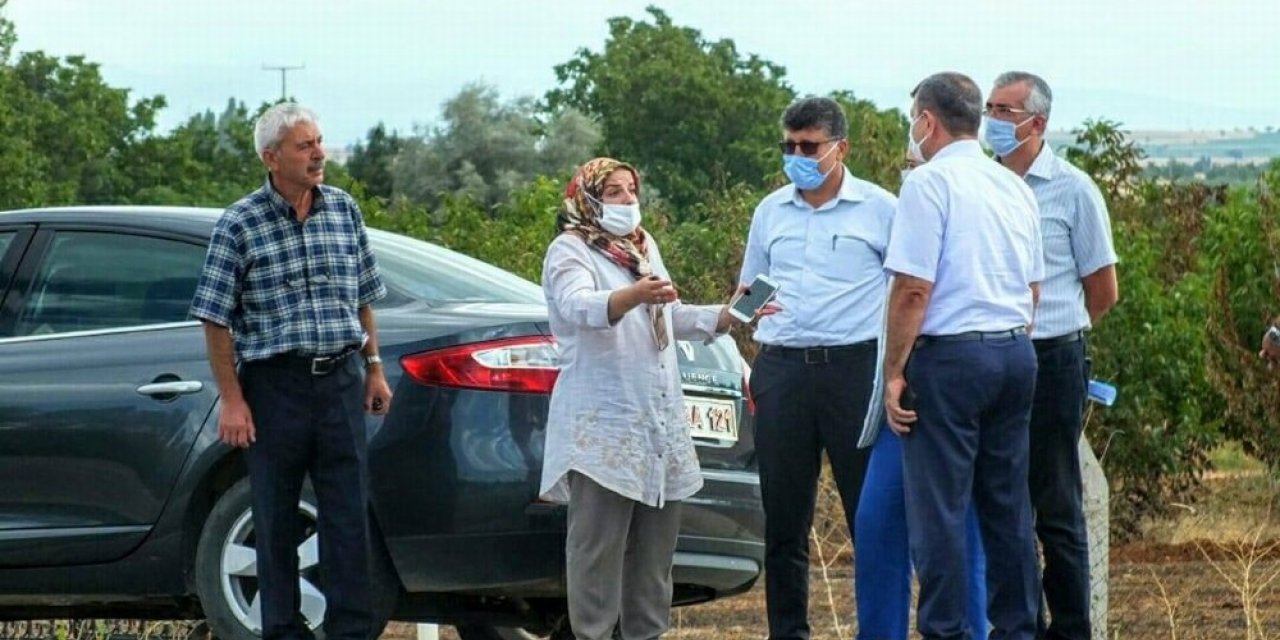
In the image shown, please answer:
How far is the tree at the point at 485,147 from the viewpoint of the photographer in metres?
76.3

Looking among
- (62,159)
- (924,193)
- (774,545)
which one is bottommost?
(62,159)

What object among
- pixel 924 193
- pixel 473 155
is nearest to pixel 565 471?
pixel 924 193

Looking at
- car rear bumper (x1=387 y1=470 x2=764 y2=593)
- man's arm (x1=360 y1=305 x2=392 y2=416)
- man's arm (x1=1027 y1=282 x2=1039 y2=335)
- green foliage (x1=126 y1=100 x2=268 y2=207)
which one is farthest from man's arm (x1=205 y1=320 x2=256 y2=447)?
green foliage (x1=126 y1=100 x2=268 y2=207)

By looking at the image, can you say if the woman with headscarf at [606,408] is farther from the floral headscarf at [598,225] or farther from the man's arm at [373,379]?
the man's arm at [373,379]

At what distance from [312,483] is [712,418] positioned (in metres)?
1.31

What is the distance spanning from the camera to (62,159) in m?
80.4

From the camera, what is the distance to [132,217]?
7879 mm

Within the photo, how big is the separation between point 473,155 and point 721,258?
6389cm

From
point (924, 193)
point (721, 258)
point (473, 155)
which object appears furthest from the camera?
point (473, 155)

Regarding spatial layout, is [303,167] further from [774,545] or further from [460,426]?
[774,545]

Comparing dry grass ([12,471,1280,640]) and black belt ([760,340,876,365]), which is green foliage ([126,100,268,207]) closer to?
dry grass ([12,471,1280,640])

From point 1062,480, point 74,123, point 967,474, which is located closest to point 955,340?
point 967,474

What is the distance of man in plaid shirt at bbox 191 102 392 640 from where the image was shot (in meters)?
7.06

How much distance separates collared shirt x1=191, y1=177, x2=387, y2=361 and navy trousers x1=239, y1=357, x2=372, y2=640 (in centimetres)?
10
